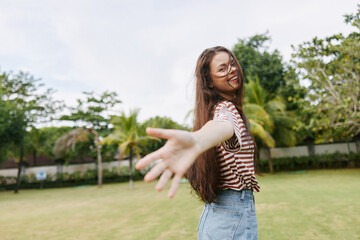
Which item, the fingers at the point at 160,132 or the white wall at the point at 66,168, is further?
the white wall at the point at 66,168

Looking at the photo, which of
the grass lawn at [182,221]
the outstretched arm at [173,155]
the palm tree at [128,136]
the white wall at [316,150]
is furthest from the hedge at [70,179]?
the outstretched arm at [173,155]

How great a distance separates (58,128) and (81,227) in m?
16.6

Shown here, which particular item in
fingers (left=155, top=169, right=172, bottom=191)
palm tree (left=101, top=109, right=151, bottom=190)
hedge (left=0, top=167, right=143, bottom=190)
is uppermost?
palm tree (left=101, top=109, right=151, bottom=190)

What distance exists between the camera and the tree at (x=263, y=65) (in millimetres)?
16984

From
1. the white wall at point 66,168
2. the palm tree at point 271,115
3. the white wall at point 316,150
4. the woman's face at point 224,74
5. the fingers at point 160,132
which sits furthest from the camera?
the white wall at point 66,168

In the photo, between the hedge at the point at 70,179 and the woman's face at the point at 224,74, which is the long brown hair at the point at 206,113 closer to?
the woman's face at the point at 224,74

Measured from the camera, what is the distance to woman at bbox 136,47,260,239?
109 cm

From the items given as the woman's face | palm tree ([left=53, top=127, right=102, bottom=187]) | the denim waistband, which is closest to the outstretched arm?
the denim waistband

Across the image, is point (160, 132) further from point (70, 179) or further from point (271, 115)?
point (70, 179)

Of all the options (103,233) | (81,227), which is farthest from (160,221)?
(81,227)

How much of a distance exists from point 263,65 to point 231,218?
17103mm

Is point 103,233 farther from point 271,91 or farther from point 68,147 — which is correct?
point 271,91

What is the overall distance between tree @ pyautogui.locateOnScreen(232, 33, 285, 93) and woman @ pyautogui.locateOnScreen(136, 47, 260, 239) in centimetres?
1603

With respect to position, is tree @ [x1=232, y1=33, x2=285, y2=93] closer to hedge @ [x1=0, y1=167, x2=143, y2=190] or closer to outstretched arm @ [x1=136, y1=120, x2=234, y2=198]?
hedge @ [x1=0, y1=167, x2=143, y2=190]
